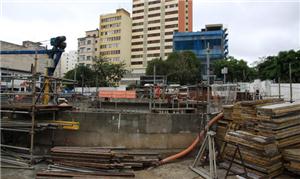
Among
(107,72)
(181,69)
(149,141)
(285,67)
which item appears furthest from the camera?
(107,72)

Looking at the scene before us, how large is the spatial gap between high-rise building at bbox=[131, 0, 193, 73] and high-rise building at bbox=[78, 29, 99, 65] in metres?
14.3

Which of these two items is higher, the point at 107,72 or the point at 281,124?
the point at 107,72

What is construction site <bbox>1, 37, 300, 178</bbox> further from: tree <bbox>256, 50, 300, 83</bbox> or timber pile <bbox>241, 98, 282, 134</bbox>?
tree <bbox>256, 50, 300, 83</bbox>

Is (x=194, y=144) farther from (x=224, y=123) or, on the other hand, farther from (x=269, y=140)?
(x=269, y=140)

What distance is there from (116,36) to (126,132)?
71.9 metres

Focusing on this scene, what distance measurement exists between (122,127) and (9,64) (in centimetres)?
4358

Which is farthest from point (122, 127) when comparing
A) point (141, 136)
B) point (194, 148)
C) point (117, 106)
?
point (117, 106)

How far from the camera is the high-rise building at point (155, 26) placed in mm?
75562

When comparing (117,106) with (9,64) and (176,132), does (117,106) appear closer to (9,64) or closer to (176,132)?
(176,132)

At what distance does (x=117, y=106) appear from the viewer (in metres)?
16.3

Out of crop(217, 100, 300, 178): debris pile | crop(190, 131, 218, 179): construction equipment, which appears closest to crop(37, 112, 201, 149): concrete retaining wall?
crop(190, 131, 218, 179): construction equipment

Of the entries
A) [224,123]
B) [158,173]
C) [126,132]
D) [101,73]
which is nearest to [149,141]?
[126,132]

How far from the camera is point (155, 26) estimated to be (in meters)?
78.0

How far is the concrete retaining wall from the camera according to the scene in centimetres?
856
